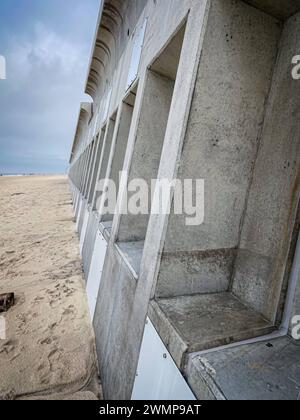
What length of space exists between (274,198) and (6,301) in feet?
12.8

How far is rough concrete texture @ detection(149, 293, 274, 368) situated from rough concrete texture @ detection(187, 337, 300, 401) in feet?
0.24

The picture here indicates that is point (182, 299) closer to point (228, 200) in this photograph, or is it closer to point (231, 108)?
point (228, 200)

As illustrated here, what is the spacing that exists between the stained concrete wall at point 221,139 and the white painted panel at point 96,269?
1902 mm

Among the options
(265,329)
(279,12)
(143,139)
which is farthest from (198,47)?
(265,329)

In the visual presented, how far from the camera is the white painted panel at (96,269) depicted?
365 centimetres

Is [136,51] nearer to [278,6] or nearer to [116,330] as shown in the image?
[278,6]

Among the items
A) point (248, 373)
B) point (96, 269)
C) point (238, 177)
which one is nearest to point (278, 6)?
point (238, 177)

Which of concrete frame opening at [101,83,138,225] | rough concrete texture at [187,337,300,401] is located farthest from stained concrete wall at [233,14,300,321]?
concrete frame opening at [101,83,138,225]

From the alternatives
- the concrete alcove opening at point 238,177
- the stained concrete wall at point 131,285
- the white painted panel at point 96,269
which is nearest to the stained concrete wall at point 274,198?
the concrete alcove opening at point 238,177

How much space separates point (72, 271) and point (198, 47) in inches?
186

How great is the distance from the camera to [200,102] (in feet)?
6.43

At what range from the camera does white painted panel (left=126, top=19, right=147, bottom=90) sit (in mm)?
4016

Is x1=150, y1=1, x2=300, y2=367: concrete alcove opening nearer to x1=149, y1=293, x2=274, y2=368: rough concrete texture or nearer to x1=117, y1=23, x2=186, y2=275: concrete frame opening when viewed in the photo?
x1=149, y1=293, x2=274, y2=368: rough concrete texture

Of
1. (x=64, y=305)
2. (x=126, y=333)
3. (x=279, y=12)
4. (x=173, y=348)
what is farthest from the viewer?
(x=64, y=305)
